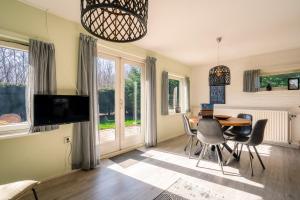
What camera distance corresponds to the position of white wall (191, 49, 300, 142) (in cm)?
438

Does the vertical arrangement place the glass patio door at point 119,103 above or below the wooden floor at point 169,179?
above

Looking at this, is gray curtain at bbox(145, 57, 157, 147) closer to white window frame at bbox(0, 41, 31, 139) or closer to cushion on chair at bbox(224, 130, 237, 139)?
cushion on chair at bbox(224, 130, 237, 139)

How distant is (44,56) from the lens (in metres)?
2.40

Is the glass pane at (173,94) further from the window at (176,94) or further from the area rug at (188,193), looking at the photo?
the area rug at (188,193)

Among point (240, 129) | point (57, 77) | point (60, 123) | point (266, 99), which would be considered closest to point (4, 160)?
point (60, 123)

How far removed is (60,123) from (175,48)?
10.2 ft

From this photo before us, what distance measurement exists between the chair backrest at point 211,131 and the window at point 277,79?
3152mm

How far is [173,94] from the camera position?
571 cm

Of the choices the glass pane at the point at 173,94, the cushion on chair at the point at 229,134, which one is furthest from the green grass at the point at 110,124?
the cushion on chair at the point at 229,134

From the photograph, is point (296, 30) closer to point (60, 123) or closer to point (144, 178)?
point (144, 178)

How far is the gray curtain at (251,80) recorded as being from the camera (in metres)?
4.82

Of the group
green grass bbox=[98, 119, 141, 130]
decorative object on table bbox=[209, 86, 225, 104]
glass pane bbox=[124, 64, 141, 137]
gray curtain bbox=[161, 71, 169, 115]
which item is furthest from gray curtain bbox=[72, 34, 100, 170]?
decorative object on table bbox=[209, 86, 225, 104]

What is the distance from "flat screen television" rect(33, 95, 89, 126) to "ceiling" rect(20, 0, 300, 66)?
1.28m

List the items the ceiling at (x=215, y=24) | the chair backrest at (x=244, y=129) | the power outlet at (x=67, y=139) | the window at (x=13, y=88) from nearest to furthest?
the window at (x=13, y=88), the ceiling at (x=215, y=24), the power outlet at (x=67, y=139), the chair backrest at (x=244, y=129)
